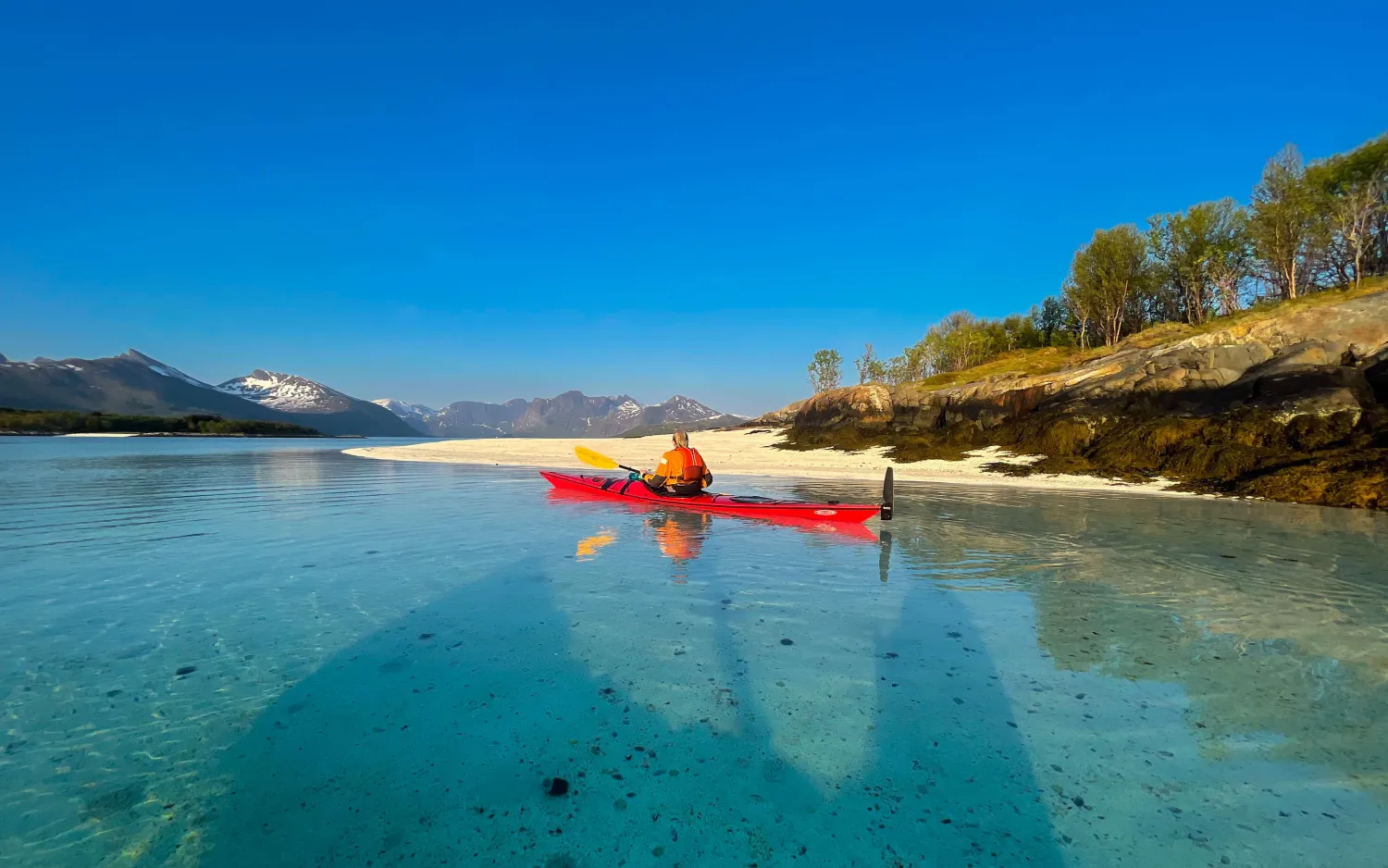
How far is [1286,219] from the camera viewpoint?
43.1 metres

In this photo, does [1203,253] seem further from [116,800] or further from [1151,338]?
[116,800]

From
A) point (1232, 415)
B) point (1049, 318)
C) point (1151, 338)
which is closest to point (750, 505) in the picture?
point (1232, 415)

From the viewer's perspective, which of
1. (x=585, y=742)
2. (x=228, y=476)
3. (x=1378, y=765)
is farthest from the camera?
(x=228, y=476)

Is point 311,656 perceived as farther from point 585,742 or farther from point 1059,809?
point 1059,809

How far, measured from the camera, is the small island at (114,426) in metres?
87.7

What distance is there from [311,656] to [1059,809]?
6230 mm

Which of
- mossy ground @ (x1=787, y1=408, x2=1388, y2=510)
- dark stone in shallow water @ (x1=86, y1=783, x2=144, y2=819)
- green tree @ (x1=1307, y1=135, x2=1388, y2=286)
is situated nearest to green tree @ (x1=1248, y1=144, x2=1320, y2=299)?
green tree @ (x1=1307, y1=135, x2=1388, y2=286)

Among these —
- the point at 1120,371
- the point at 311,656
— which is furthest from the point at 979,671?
the point at 1120,371

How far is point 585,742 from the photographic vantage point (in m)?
3.98

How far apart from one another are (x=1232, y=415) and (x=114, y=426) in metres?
140

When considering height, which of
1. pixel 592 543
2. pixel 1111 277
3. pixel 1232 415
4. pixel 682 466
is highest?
pixel 1111 277

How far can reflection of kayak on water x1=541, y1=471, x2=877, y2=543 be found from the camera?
1212 cm

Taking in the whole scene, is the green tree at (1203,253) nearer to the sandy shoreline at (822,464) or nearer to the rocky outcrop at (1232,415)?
the rocky outcrop at (1232,415)

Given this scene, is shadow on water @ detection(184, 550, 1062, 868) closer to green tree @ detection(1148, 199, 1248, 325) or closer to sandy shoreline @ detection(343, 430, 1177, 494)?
sandy shoreline @ detection(343, 430, 1177, 494)
